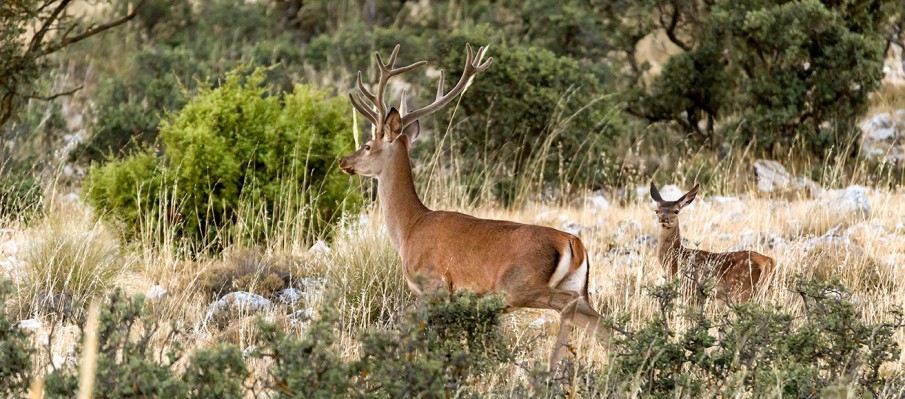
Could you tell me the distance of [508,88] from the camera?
12359 mm

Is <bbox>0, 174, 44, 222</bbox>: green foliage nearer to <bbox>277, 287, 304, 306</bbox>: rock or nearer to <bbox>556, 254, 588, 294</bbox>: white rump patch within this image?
<bbox>277, 287, 304, 306</bbox>: rock

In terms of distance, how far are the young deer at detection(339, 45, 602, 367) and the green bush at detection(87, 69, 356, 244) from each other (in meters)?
1.85

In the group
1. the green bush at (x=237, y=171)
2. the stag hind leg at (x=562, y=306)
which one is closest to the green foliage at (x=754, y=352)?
the stag hind leg at (x=562, y=306)

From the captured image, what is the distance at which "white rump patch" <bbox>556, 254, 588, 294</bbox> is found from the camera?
5746mm

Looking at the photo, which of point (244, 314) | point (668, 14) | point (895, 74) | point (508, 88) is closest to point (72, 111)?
point (508, 88)

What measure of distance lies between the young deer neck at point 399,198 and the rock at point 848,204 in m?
4.28

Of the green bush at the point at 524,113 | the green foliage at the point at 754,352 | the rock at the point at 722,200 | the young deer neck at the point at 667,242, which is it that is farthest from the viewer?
the green bush at the point at 524,113

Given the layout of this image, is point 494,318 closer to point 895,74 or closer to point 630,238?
point 630,238

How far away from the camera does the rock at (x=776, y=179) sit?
11641 millimetres

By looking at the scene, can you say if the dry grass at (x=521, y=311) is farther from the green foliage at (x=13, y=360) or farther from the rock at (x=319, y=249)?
the green foliage at (x=13, y=360)

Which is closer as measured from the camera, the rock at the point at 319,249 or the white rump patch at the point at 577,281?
the white rump patch at the point at 577,281

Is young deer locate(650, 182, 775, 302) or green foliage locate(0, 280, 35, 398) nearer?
green foliage locate(0, 280, 35, 398)

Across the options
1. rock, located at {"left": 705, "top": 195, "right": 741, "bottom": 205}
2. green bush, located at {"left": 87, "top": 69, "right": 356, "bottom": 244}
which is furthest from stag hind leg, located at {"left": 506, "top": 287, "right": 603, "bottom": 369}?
rock, located at {"left": 705, "top": 195, "right": 741, "bottom": 205}

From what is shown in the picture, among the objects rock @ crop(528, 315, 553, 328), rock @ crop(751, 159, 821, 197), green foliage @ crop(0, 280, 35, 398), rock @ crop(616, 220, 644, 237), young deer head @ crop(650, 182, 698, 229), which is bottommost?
rock @ crop(751, 159, 821, 197)
